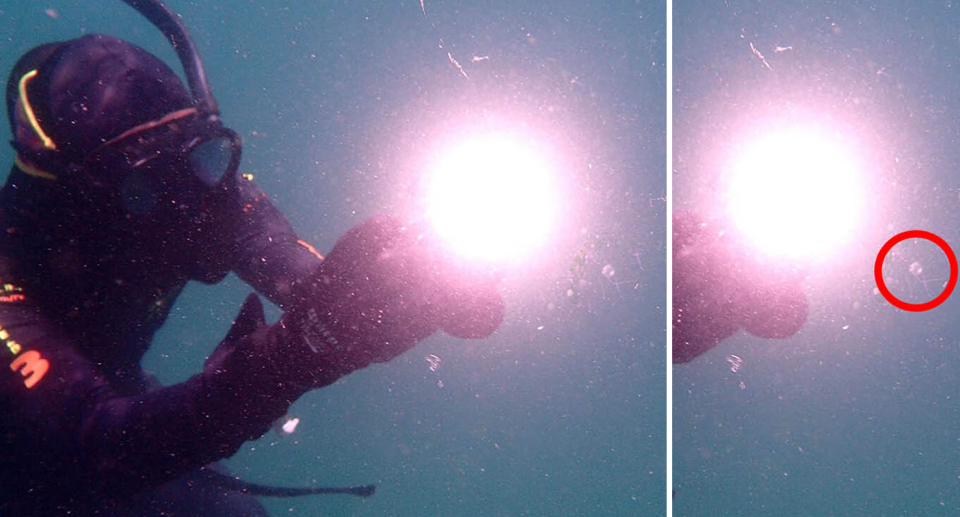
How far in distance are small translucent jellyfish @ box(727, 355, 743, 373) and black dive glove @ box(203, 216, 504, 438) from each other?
2.17 m

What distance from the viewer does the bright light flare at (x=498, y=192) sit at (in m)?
2.58

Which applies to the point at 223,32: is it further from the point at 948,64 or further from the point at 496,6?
the point at 948,64

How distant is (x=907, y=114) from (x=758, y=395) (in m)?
1.59

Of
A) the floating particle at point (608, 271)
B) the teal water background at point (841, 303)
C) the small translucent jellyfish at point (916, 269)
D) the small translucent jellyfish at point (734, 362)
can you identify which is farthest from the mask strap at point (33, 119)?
the small translucent jellyfish at point (916, 269)

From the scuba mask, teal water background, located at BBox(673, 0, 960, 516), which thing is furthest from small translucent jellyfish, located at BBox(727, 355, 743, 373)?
the scuba mask

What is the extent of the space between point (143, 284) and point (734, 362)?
9.66 ft

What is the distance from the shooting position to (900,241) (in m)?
2.29

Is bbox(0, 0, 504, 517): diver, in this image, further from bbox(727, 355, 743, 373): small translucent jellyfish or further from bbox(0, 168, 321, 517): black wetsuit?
bbox(727, 355, 743, 373): small translucent jellyfish

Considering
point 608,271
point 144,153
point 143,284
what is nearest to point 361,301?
point 144,153

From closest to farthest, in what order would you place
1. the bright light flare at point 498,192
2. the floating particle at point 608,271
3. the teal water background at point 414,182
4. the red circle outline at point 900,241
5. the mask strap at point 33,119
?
the mask strap at point 33,119 → the red circle outline at point 900,241 → the bright light flare at point 498,192 → the teal water background at point 414,182 → the floating particle at point 608,271

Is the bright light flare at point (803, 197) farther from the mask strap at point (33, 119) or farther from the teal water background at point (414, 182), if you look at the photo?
the mask strap at point (33, 119)

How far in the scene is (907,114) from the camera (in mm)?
2309

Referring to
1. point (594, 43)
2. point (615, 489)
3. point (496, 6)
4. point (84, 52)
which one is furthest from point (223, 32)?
point (615, 489)

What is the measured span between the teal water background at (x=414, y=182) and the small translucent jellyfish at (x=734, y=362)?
40 cm
